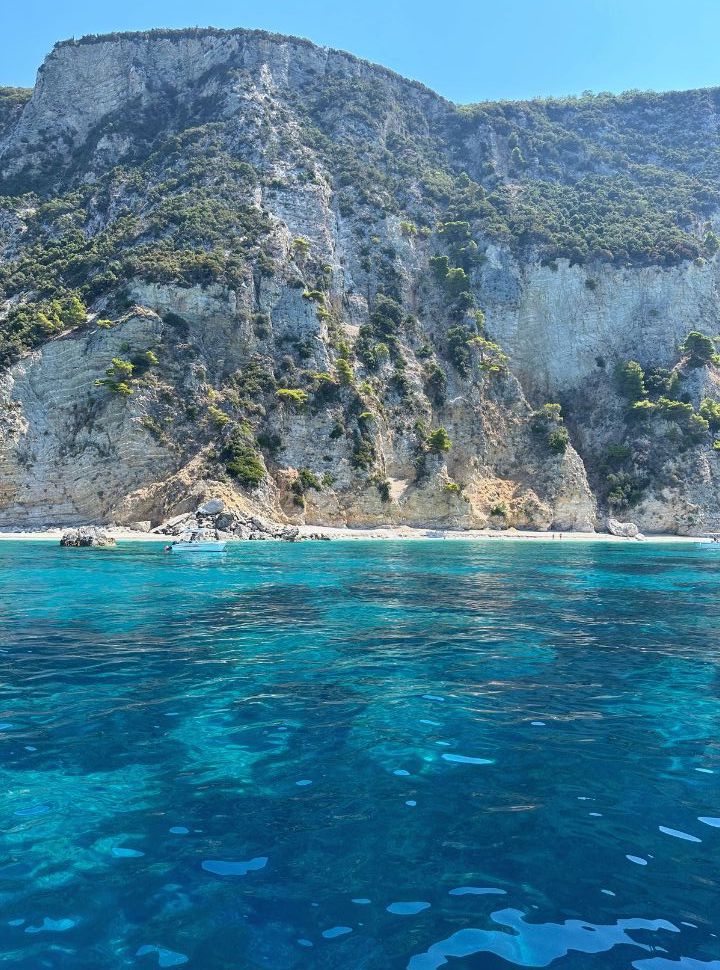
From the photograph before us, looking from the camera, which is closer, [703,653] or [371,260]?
[703,653]

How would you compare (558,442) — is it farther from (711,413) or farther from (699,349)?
(699,349)

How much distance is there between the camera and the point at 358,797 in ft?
22.0

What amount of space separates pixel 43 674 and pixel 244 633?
5.33 m

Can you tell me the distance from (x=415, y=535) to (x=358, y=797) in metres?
56.1

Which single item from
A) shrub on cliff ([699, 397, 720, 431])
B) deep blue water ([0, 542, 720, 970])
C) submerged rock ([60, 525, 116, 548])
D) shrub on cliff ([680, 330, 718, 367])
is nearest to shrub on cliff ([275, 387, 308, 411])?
submerged rock ([60, 525, 116, 548])

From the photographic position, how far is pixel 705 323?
278ft

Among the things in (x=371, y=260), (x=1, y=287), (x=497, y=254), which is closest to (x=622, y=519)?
(x=497, y=254)

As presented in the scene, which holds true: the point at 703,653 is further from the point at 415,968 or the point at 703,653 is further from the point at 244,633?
the point at 415,968

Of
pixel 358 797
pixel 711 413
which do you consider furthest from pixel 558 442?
pixel 358 797

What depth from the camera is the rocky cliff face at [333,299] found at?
193 ft

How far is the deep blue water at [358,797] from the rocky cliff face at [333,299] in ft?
147

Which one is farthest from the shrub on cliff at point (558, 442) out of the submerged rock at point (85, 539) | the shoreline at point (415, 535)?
the submerged rock at point (85, 539)

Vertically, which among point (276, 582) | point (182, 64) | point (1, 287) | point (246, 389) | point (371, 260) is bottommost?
point (276, 582)

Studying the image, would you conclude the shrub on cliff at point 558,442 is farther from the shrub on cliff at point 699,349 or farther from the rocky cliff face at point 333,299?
the shrub on cliff at point 699,349
